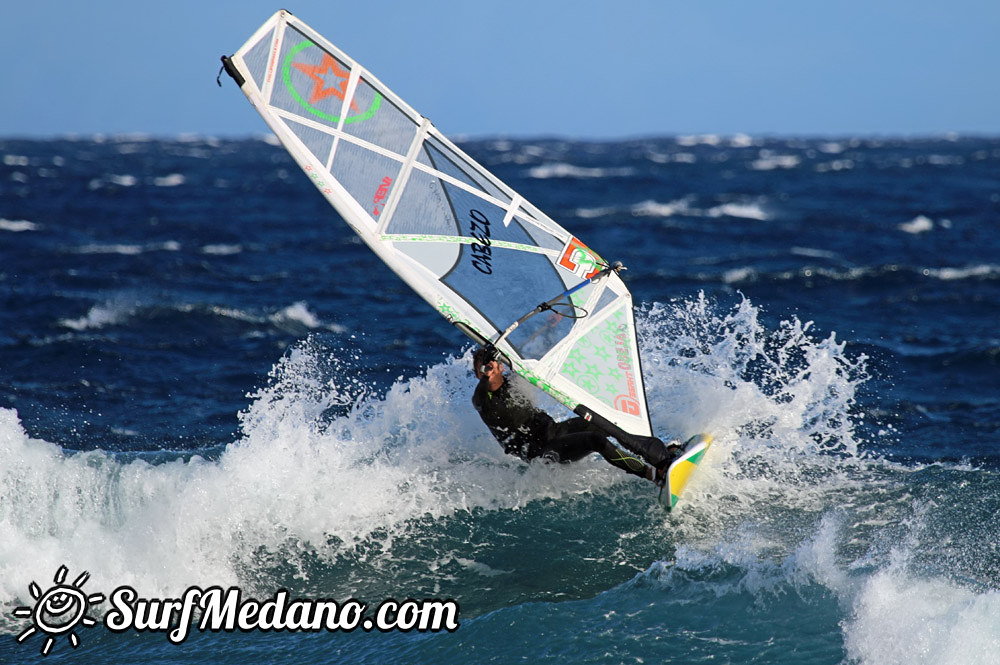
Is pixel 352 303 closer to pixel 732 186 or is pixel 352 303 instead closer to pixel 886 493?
pixel 886 493

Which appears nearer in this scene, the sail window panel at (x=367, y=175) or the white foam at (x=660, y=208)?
the sail window panel at (x=367, y=175)

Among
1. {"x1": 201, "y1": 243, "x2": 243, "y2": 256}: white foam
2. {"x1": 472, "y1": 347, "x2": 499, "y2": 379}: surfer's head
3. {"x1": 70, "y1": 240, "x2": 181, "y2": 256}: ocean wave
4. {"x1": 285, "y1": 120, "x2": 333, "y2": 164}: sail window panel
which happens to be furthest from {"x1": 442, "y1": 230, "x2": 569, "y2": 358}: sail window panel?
{"x1": 70, "y1": 240, "x2": 181, "y2": 256}: ocean wave

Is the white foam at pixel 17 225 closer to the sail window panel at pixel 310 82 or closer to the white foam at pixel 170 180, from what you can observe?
the white foam at pixel 170 180

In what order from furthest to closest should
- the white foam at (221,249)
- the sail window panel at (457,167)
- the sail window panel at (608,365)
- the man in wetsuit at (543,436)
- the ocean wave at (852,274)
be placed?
the white foam at (221,249) → the ocean wave at (852,274) → the sail window panel at (457,167) → the sail window panel at (608,365) → the man in wetsuit at (543,436)

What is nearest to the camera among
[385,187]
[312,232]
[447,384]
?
[385,187]

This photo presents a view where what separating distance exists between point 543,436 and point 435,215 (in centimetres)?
196

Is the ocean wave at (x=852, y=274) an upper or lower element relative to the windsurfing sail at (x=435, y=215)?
lower

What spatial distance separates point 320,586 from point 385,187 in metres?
3.08

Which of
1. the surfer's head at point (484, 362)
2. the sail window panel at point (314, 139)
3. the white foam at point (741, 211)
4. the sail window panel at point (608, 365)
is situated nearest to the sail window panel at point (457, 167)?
the sail window panel at point (314, 139)

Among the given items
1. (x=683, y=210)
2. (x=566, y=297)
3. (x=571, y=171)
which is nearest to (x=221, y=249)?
(x=683, y=210)

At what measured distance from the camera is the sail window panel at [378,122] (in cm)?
731

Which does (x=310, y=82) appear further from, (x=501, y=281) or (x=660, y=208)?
(x=660, y=208)

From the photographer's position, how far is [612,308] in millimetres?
7191

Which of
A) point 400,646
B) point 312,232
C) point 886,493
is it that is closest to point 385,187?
point 400,646
